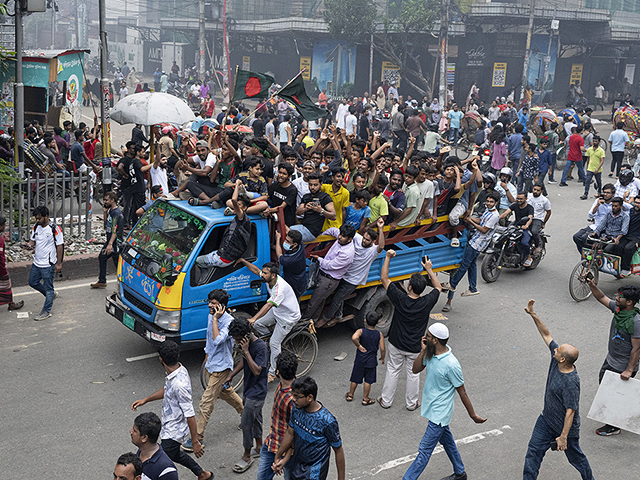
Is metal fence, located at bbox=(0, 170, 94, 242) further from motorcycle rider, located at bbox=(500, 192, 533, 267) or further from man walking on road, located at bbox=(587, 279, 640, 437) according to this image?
man walking on road, located at bbox=(587, 279, 640, 437)

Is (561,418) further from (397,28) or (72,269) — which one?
(397,28)

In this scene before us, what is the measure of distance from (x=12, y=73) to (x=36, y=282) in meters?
10.8

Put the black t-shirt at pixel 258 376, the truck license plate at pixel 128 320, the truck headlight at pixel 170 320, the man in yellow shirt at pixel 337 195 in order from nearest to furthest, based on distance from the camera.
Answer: the black t-shirt at pixel 258 376 → the truck headlight at pixel 170 320 → the truck license plate at pixel 128 320 → the man in yellow shirt at pixel 337 195

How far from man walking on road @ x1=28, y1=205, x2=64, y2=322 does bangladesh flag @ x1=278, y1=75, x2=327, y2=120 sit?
4.44m

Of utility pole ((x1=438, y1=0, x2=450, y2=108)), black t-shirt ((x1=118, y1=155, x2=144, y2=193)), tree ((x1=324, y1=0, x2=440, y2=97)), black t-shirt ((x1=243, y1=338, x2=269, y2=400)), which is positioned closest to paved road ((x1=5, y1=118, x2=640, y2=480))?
black t-shirt ((x1=243, y1=338, x2=269, y2=400))

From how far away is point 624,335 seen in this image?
6.99m

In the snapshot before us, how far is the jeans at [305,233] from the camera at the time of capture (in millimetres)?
8273

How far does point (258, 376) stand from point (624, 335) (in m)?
3.75

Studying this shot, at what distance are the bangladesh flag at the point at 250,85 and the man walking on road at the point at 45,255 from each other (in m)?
3.83

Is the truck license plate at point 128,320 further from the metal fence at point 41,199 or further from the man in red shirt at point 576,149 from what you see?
the man in red shirt at point 576,149

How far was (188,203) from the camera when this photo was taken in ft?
27.0

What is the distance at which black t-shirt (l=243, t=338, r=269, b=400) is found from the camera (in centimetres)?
610

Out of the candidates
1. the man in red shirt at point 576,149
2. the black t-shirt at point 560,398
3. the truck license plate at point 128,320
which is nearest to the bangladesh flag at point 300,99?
the truck license plate at point 128,320

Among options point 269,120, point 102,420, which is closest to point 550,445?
point 102,420
